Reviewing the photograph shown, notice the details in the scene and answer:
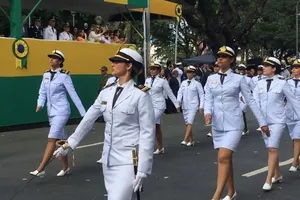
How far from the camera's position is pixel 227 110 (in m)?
7.03

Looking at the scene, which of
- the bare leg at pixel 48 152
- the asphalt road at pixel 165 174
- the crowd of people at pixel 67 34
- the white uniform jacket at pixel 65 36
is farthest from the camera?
the white uniform jacket at pixel 65 36

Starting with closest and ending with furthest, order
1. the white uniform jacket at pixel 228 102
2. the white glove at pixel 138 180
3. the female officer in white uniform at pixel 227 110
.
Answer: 1. the white glove at pixel 138 180
2. the female officer in white uniform at pixel 227 110
3. the white uniform jacket at pixel 228 102

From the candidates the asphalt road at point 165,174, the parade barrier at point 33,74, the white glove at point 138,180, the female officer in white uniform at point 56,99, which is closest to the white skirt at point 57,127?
the female officer in white uniform at point 56,99

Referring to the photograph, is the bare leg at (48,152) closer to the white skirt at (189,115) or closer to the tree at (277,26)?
the white skirt at (189,115)

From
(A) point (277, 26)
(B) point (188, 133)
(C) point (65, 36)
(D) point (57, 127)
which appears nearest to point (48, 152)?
(D) point (57, 127)

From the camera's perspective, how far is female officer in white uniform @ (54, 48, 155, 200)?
4.55 meters

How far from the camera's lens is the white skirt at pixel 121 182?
→ 14.9 ft

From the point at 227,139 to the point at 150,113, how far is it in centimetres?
247

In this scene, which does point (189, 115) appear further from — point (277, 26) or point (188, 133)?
point (277, 26)

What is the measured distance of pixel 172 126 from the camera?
55.5 ft

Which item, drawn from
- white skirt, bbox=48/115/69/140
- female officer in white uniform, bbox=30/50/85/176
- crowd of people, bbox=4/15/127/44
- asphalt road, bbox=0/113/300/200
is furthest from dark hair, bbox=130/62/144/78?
crowd of people, bbox=4/15/127/44

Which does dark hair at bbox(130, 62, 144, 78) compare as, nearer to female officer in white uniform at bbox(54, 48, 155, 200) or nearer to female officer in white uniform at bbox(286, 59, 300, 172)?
female officer in white uniform at bbox(54, 48, 155, 200)

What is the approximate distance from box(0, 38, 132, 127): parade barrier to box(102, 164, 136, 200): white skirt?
1161 centimetres

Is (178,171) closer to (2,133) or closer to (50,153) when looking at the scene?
(50,153)
